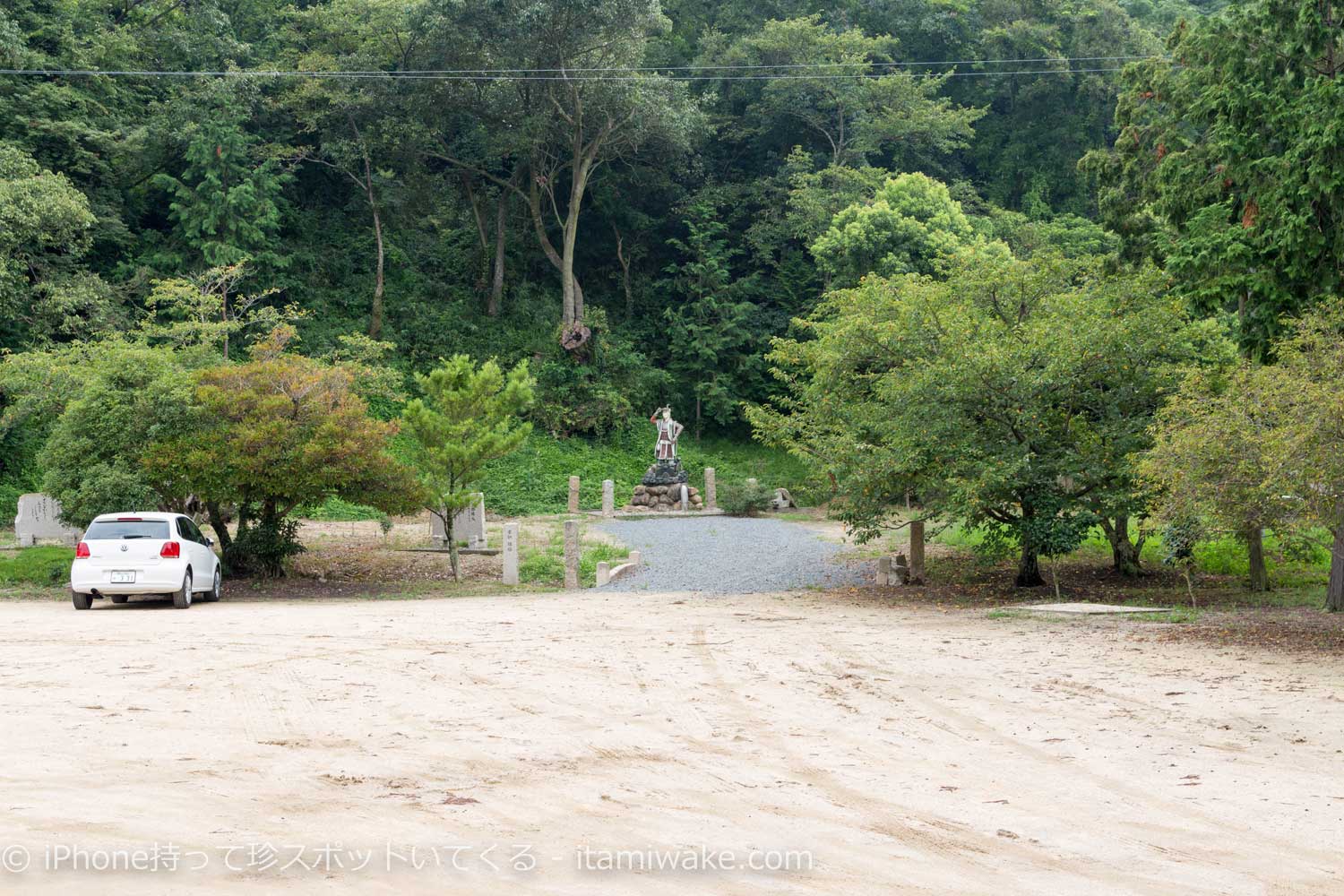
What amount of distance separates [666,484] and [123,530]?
2064 centimetres

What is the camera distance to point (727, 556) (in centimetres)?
2445

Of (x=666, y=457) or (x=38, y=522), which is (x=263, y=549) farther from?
(x=666, y=457)

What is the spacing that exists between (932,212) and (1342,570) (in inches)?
1050

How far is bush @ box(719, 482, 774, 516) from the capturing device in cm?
3425

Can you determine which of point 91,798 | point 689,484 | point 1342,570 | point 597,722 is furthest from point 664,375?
point 91,798

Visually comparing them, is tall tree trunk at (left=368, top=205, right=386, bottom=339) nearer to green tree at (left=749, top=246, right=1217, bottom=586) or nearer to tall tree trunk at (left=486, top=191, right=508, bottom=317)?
tall tree trunk at (left=486, top=191, right=508, bottom=317)

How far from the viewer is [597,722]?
8586mm

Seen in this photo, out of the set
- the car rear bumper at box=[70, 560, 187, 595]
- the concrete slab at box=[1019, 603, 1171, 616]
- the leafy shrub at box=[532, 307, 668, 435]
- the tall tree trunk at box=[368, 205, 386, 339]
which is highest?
the tall tree trunk at box=[368, 205, 386, 339]

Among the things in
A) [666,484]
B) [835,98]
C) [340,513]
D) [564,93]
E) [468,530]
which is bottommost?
[468,530]

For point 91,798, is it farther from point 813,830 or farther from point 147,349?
point 147,349

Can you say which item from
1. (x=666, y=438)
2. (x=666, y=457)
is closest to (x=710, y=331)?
(x=666, y=438)

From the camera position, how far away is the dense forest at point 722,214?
17.5 m

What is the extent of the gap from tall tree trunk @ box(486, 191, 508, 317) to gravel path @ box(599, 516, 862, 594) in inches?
593

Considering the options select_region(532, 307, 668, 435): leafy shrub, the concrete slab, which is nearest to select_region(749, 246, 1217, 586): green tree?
the concrete slab
